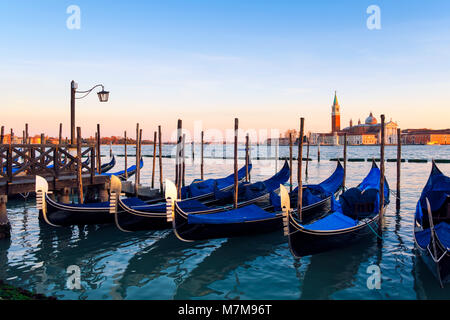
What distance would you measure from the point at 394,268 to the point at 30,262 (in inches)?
285

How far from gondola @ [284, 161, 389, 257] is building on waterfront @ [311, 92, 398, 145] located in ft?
445

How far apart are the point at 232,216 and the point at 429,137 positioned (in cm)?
15840

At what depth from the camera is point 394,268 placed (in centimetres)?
663

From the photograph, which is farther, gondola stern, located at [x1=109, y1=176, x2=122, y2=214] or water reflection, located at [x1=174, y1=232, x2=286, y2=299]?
gondola stern, located at [x1=109, y1=176, x2=122, y2=214]

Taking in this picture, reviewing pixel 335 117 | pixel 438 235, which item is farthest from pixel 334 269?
pixel 335 117

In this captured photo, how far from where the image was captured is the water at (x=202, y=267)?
5.64m

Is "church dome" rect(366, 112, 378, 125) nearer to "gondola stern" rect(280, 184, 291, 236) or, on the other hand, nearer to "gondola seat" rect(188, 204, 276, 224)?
"gondola seat" rect(188, 204, 276, 224)

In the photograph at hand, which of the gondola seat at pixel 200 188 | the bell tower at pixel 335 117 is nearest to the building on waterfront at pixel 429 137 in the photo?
the bell tower at pixel 335 117

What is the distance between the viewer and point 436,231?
21.5ft

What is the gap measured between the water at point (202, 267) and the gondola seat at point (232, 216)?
1.97ft

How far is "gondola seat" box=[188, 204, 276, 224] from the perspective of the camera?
738 centimetres

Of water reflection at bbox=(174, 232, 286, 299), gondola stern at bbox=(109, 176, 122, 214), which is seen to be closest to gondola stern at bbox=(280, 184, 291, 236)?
water reflection at bbox=(174, 232, 286, 299)
